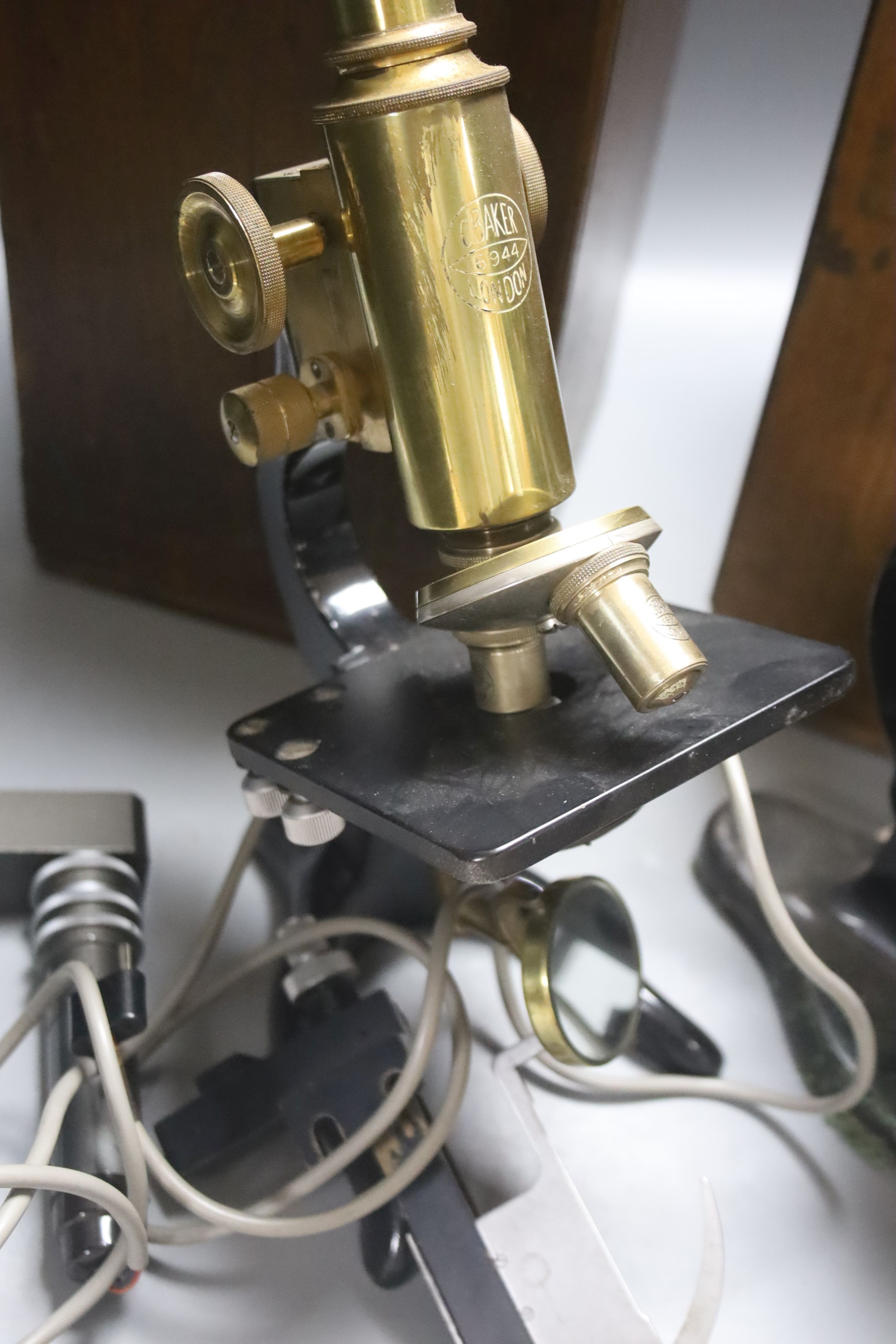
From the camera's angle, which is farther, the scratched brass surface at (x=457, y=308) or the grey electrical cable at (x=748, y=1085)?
the grey electrical cable at (x=748, y=1085)

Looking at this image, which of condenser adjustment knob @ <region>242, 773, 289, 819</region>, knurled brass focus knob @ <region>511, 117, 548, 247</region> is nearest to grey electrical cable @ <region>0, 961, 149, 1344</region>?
condenser adjustment knob @ <region>242, 773, 289, 819</region>

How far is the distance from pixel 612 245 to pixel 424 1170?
2.39 ft

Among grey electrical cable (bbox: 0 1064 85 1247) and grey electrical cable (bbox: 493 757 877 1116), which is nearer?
grey electrical cable (bbox: 0 1064 85 1247)

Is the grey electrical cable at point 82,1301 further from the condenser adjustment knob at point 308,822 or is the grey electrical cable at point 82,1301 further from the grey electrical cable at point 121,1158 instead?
the condenser adjustment knob at point 308,822

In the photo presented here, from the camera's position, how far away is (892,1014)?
2.19 feet

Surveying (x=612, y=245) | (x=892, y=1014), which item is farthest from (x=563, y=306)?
(x=892, y=1014)

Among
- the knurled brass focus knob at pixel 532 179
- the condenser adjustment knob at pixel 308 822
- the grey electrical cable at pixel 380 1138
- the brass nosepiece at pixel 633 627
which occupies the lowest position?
the grey electrical cable at pixel 380 1138

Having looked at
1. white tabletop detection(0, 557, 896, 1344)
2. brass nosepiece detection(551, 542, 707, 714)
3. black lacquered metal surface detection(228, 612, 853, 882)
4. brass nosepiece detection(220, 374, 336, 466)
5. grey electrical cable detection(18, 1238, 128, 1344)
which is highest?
brass nosepiece detection(220, 374, 336, 466)

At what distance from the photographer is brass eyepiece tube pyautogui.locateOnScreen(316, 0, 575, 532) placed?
469 millimetres

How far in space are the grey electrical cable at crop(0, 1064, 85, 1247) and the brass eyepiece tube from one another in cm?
30

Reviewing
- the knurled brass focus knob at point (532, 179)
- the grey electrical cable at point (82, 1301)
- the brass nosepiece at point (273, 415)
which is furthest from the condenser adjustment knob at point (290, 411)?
the grey electrical cable at point (82, 1301)

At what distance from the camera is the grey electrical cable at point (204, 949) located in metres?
0.64

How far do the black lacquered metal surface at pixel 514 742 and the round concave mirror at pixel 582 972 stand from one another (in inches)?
3.5

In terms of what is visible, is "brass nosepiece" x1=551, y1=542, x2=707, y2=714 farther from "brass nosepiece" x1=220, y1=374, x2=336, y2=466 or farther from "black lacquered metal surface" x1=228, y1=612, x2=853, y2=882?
"brass nosepiece" x1=220, y1=374, x2=336, y2=466
